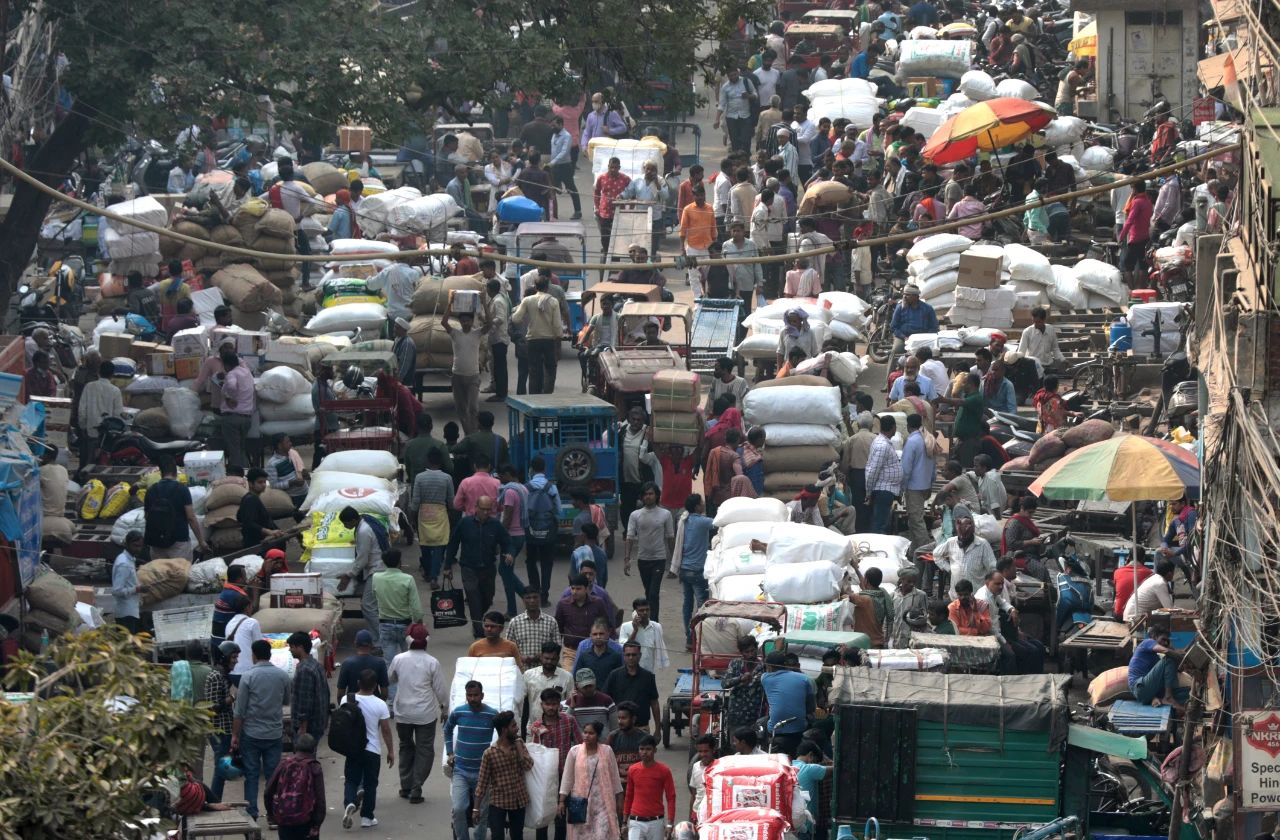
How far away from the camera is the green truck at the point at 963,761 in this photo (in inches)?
571

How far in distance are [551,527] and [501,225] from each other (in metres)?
10.6

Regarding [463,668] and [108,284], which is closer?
[463,668]

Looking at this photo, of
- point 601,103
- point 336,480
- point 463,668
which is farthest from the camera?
point 601,103

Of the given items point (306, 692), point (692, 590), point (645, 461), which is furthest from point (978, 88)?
point (306, 692)

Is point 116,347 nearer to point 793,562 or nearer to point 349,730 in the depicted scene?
point 793,562

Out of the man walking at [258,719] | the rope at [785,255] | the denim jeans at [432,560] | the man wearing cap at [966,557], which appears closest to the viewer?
the rope at [785,255]

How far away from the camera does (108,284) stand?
26.2 m

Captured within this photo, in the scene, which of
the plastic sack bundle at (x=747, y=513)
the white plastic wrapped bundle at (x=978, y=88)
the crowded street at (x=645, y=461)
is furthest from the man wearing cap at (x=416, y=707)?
the white plastic wrapped bundle at (x=978, y=88)

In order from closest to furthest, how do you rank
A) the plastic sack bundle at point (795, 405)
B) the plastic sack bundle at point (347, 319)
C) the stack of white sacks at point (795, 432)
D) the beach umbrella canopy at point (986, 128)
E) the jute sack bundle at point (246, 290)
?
1. the stack of white sacks at point (795, 432)
2. the plastic sack bundle at point (795, 405)
3. the plastic sack bundle at point (347, 319)
4. the jute sack bundle at point (246, 290)
5. the beach umbrella canopy at point (986, 128)

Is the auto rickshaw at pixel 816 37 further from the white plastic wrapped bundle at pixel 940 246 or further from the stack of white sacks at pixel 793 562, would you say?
the stack of white sacks at pixel 793 562

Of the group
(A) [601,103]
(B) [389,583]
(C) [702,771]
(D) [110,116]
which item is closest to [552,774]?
(C) [702,771]

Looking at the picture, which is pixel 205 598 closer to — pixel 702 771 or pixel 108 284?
pixel 702 771

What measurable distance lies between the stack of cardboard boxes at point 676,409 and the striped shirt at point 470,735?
6.12 m

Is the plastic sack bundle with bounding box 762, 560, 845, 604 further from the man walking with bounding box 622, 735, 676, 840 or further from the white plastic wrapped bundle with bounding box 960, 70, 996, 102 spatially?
the white plastic wrapped bundle with bounding box 960, 70, 996, 102
